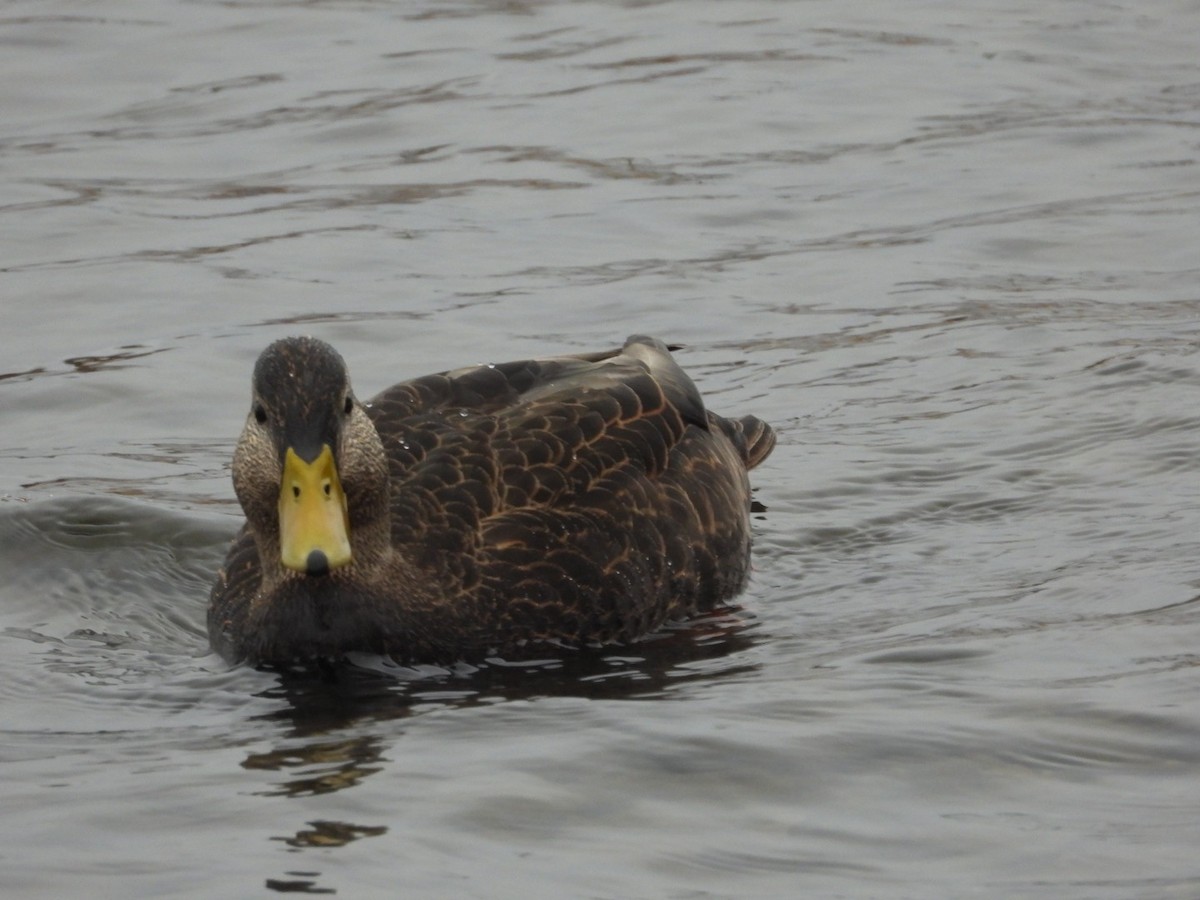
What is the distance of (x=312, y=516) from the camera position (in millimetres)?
7766

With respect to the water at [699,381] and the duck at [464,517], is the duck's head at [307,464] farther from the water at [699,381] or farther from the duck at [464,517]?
the water at [699,381]

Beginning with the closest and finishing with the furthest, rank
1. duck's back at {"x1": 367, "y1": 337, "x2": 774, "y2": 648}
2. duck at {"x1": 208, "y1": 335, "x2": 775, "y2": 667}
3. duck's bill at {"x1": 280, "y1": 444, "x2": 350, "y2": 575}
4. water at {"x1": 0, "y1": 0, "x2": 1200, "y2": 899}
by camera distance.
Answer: water at {"x1": 0, "y1": 0, "x2": 1200, "y2": 899} → duck's bill at {"x1": 280, "y1": 444, "x2": 350, "y2": 575} → duck at {"x1": 208, "y1": 335, "x2": 775, "y2": 667} → duck's back at {"x1": 367, "y1": 337, "x2": 774, "y2": 648}

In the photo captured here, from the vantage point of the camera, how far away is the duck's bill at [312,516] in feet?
25.3

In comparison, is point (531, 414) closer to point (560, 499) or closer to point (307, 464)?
point (560, 499)

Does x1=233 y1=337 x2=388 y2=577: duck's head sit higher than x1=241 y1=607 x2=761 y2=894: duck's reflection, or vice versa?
x1=233 y1=337 x2=388 y2=577: duck's head

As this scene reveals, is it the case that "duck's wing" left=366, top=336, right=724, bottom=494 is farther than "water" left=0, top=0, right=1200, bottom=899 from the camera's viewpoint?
Yes

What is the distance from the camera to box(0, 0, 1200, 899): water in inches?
260

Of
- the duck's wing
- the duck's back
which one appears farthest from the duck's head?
the duck's wing

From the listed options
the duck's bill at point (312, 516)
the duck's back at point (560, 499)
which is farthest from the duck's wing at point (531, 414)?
the duck's bill at point (312, 516)

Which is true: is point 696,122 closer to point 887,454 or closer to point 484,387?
point 887,454

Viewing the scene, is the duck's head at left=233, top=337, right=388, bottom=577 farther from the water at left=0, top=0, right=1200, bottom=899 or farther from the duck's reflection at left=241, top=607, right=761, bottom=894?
the water at left=0, top=0, right=1200, bottom=899

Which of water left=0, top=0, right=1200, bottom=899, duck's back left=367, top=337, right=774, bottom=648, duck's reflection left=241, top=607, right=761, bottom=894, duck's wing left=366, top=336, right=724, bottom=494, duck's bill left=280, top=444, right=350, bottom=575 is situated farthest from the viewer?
duck's wing left=366, top=336, right=724, bottom=494

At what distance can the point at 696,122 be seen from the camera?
59.3ft

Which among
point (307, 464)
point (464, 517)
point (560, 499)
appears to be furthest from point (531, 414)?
point (307, 464)
